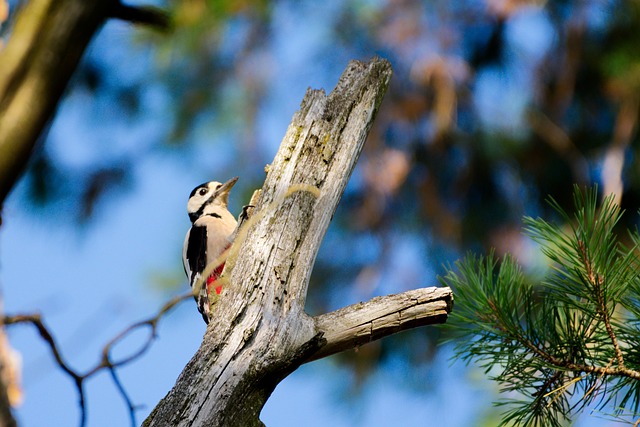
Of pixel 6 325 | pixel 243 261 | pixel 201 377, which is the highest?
pixel 243 261

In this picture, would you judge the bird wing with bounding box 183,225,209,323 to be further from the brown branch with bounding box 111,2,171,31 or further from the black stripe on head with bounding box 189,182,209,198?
the brown branch with bounding box 111,2,171,31

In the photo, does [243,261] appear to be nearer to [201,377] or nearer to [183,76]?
[201,377]

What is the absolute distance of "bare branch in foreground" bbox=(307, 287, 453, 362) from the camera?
1.92 m

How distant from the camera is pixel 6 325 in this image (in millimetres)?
1263

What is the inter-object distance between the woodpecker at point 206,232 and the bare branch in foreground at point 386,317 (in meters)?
1.31

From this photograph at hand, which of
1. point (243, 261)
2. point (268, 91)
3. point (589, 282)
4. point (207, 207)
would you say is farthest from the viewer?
point (268, 91)

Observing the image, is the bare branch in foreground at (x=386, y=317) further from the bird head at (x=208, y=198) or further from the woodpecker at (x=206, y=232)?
the bird head at (x=208, y=198)

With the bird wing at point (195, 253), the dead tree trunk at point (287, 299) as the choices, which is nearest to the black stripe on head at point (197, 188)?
the bird wing at point (195, 253)

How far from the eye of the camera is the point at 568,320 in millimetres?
1798

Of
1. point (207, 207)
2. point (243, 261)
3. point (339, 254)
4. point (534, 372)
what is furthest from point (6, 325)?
point (339, 254)

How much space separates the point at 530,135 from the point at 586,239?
3.98 metres

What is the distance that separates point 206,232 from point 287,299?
187 centimetres

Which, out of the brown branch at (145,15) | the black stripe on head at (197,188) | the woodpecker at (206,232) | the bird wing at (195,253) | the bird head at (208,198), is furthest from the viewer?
the black stripe on head at (197,188)

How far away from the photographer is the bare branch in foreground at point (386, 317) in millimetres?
1915
